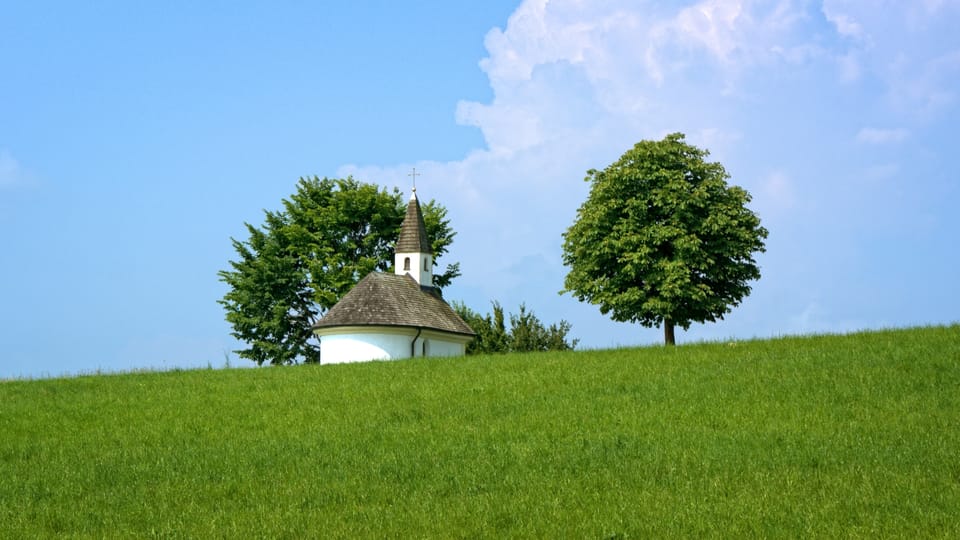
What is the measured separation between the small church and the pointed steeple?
1.11m

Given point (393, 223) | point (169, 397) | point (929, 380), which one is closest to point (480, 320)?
point (393, 223)

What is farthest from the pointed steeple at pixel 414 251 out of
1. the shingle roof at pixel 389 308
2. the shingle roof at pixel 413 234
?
the shingle roof at pixel 389 308

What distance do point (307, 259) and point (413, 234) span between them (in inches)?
343

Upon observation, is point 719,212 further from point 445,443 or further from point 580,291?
point 445,443

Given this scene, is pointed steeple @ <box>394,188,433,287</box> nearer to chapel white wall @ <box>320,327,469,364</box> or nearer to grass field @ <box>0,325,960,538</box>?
chapel white wall @ <box>320,327,469,364</box>

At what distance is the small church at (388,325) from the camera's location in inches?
1829

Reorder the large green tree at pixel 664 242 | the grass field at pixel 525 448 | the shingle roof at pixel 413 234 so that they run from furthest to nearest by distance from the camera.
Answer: the shingle roof at pixel 413 234, the large green tree at pixel 664 242, the grass field at pixel 525 448

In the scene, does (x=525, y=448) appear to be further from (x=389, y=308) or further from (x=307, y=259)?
(x=307, y=259)

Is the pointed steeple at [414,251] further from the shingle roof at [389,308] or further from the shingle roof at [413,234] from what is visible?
the shingle roof at [389,308]

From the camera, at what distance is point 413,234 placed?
2140 inches

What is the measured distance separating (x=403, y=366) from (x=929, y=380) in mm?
16090

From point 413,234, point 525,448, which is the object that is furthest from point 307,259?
point 525,448

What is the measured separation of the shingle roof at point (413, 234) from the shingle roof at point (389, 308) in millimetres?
2734

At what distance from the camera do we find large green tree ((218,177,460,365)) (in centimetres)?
5944
